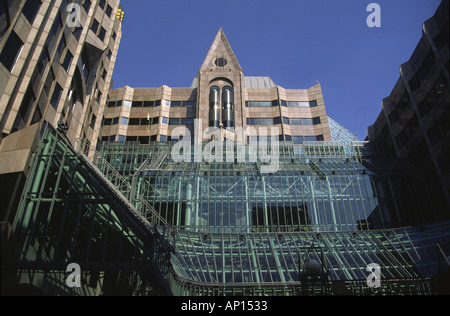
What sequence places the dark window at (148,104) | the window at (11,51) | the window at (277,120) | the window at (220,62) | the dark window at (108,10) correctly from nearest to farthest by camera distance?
the window at (11,51) < the dark window at (108,10) < the window at (277,120) < the window at (220,62) < the dark window at (148,104)

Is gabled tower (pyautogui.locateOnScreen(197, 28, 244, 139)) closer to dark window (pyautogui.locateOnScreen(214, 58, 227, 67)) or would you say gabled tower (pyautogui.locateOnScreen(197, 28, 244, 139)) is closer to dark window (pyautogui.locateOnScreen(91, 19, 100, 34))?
dark window (pyautogui.locateOnScreen(214, 58, 227, 67))

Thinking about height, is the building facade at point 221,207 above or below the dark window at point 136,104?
below

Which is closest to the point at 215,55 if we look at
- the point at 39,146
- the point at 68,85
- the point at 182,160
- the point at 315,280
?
the point at 182,160

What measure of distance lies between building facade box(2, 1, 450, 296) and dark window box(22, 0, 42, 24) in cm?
835

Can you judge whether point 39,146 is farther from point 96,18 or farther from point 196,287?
point 96,18

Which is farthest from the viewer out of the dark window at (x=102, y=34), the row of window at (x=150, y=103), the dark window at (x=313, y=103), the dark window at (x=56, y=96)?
the dark window at (x=313, y=103)

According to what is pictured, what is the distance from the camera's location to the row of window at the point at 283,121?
56562mm

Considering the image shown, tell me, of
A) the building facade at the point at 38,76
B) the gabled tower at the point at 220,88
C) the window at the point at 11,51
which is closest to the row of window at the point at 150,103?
the gabled tower at the point at 220,88

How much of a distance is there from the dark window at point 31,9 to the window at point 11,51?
2151 mm

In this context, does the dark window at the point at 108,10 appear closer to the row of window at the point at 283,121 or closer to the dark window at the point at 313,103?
the row of window at the point at 283,121

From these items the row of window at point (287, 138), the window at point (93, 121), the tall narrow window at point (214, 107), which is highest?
the tall narrow window at point (214, 107)

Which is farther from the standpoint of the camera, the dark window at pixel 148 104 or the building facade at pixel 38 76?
the dark window at pixel 148 104

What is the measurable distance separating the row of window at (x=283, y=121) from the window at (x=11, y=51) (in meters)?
38.7

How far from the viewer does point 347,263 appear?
22.4 metres
